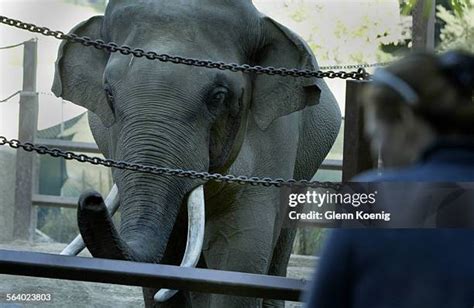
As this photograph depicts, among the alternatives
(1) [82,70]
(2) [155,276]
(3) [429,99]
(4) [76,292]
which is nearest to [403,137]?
(3) [429,99]

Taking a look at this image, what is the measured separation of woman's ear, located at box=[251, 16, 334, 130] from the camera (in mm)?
5586

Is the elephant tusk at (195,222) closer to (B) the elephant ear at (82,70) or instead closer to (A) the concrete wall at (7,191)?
(B) the elephant ear at (82,70)

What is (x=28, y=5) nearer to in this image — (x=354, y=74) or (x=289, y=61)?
(x=289, y=61)

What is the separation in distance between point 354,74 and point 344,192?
59 cm

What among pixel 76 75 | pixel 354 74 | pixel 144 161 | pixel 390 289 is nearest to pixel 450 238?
pixel 390 289

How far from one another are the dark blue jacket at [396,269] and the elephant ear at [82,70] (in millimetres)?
3915

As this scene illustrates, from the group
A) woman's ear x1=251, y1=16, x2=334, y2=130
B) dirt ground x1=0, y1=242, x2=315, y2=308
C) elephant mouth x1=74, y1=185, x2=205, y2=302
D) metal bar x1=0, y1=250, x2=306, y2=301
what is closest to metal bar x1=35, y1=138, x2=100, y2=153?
dirt ground x1=0, y1=242, x2=315, y2=308

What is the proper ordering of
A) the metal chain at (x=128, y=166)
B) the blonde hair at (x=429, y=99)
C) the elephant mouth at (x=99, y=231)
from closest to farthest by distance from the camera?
the blonde hair at (x=429, y=99), the elephant mouth at (x=99, y=231), the metal chain at (x=128, y=166)

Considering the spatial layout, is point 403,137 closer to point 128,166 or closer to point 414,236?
point 414,236

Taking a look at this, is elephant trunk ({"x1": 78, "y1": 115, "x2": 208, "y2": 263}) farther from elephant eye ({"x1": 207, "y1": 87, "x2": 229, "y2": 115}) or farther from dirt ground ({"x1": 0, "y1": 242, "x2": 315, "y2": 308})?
dirt ground ({"x1": 0, "y1": 242, "x2": 315, "y2": 308})

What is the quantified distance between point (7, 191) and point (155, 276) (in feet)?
24.6

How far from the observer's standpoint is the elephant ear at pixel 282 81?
18.3 ft

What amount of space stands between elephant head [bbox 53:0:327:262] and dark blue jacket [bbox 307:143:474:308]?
→ 2630mm

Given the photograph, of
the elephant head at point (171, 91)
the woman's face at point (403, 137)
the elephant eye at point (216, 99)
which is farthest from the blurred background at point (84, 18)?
Result: the woman's face at point (403, 137)
